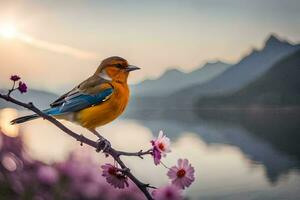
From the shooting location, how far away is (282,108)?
270 centimetres

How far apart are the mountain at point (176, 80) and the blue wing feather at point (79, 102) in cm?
82

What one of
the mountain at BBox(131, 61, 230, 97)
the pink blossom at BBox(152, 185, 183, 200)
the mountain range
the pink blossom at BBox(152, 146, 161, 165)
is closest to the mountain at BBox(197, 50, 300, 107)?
the mountain range

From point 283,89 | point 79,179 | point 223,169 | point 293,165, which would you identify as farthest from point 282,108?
point 79,179

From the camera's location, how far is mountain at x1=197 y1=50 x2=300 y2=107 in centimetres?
262

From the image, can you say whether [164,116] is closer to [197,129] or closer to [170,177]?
[197,129]

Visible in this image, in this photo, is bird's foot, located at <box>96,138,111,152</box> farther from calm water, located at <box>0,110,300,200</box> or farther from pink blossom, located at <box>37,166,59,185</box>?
calm water, located at <box>0,110,300,200</box>

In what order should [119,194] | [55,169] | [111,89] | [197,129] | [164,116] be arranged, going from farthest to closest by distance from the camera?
[197,129] < [164,116] < [111,89] < [119,194] < [55,169]

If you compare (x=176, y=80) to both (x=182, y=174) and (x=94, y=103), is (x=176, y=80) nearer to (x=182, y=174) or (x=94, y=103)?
(x=94, y=103)

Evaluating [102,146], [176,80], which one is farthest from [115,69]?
[176,80]

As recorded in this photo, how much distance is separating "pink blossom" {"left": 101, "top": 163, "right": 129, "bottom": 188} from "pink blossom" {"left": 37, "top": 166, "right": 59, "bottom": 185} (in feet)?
0.32

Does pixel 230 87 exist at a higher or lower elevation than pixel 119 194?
A: higher

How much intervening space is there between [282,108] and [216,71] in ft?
1.71

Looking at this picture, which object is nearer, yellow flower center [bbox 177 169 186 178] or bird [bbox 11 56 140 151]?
yellow flower center [bbox 177 169 186 178]

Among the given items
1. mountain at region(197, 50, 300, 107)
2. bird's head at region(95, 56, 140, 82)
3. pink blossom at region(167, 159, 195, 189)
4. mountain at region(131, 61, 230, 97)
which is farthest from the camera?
mountain at region(197, 50, 300, 107)
